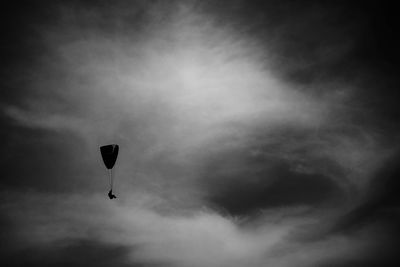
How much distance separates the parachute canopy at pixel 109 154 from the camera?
4247 cm

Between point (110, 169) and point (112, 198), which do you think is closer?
point (112, 198)

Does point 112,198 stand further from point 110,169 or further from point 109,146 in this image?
point 109,146

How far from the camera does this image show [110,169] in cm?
4141

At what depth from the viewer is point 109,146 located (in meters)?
42.9

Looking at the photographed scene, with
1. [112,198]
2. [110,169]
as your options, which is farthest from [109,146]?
[112,198]

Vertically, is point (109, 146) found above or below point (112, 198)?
above

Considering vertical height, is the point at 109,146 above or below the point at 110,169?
above

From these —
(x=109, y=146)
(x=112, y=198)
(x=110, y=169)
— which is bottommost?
(x=112, y=198)

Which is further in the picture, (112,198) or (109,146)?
(109,146)

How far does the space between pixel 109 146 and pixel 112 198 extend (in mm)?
9864

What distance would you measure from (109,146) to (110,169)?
3.30 metres

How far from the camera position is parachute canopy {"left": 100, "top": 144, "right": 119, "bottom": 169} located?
42.5 m

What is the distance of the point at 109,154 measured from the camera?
4275 centimetres

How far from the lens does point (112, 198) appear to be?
3500 cm
